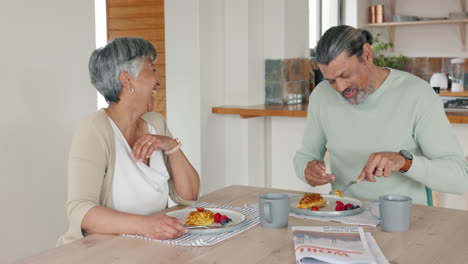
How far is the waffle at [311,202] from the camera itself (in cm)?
170

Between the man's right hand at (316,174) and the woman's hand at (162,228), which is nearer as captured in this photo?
the woman's hand at (162,228)

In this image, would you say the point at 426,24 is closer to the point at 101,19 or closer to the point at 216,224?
the point at 101,19

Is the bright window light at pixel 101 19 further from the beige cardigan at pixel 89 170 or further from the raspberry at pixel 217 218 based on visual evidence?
the raspberry at pixel 217 218

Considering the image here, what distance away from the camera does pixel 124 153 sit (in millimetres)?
1790

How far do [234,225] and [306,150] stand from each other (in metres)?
0.78

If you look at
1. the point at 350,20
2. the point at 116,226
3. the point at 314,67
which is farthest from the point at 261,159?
the point at 350,20

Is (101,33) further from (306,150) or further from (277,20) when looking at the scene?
(306,150)

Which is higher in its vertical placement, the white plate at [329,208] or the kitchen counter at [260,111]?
the kitchen counter at [260,111]

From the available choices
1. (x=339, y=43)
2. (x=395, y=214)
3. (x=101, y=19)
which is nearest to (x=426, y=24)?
(x=101, y=19)

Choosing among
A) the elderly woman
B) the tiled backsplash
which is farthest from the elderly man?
the tiled backsplash

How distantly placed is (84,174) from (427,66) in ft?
16.0

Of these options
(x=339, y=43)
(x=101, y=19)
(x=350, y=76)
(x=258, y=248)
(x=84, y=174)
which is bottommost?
(x=258, y=248)

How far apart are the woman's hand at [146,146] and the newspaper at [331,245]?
515 millimetres

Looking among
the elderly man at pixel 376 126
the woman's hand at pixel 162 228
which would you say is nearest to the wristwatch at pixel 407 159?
the elderly man at pixel 376 126
